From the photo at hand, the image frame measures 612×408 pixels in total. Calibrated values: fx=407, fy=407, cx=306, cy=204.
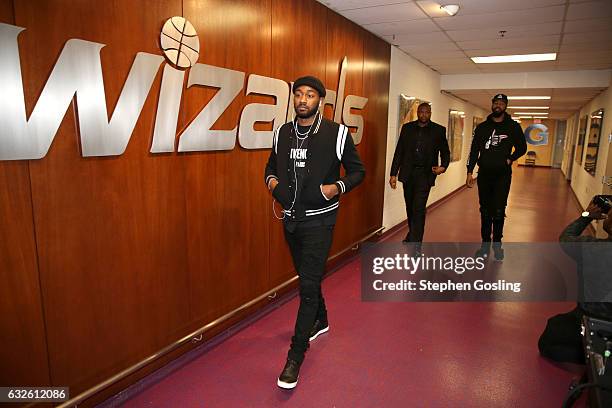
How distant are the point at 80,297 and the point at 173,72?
1.28 metres

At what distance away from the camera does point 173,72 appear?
7.48ft

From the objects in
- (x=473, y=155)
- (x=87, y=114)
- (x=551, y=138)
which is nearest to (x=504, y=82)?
(x=473, y=155)

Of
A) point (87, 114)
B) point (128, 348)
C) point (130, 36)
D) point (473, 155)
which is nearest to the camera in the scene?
point (87, 114)

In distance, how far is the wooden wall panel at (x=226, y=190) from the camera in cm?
254

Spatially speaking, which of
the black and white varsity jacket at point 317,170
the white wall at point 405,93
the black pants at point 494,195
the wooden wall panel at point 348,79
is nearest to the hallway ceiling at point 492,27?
the wooden wall panel at point 348,79

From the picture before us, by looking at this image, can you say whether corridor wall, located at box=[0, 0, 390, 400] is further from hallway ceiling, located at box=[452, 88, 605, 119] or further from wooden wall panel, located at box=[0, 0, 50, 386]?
hallway ceiling, located at box=[452, 88, 605, 119]

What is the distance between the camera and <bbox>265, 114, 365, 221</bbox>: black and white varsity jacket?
7.76ft

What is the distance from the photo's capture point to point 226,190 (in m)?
2.83

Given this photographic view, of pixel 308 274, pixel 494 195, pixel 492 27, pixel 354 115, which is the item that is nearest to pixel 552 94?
pixel 492 27

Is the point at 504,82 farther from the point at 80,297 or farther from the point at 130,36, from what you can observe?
the point at 80,297

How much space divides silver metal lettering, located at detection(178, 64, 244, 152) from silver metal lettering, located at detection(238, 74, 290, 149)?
103 millimetres

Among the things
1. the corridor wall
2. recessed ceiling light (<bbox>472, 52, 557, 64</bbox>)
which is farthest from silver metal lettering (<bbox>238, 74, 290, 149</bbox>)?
recessed ceiling light (<bbox>472, 52, 557, 64</bbox>)

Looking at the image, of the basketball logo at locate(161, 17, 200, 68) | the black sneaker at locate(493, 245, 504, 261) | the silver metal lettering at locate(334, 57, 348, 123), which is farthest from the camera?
the black sneaker at locate(493, 245, 504, 261)
